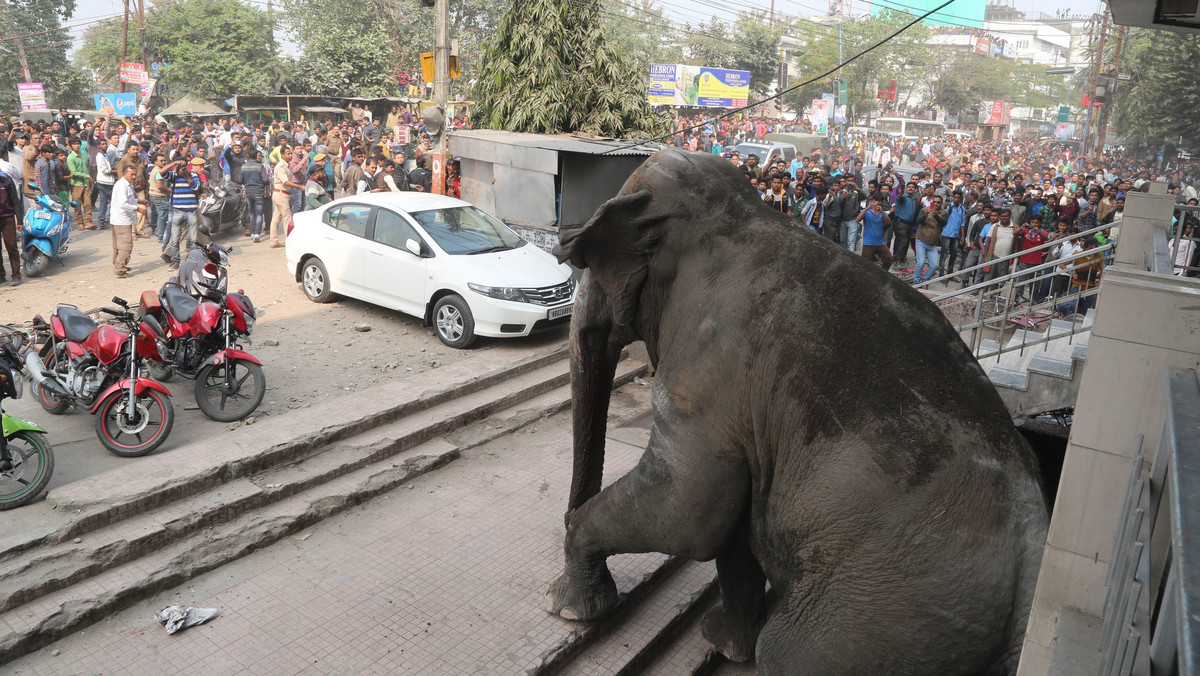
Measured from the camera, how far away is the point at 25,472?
18.9ft

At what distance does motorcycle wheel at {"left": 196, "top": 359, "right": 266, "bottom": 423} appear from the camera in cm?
733

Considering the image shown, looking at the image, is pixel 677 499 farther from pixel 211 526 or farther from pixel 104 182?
pixel 104 182

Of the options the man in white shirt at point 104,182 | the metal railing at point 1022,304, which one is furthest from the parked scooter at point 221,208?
the metal railing at point 1022,304

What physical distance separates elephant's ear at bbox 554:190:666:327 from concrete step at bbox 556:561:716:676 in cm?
194

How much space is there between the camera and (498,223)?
1116 cm

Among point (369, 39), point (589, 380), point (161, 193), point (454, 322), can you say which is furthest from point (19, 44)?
point (589, 380)

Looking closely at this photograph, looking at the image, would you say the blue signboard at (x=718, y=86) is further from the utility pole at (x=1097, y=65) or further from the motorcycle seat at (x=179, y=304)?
the motorcycle seat at (x=179, y=304)

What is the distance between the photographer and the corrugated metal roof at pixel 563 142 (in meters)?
11.9

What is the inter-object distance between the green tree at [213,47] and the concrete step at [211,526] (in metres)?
30.8

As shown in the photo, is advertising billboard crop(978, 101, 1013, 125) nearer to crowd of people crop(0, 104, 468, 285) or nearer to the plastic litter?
crowd of people crop(0, 104, 468, 285)

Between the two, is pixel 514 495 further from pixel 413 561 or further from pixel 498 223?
pixel 498 223

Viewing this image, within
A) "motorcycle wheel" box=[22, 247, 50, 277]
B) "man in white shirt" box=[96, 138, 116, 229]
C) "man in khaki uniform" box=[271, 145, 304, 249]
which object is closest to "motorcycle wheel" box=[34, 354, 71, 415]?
"motorcycle wheel" box=[22, 247, 50, 277]

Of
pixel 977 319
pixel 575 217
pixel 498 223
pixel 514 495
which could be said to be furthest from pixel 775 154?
pixel 514 495

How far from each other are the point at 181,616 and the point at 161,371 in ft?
13.2
